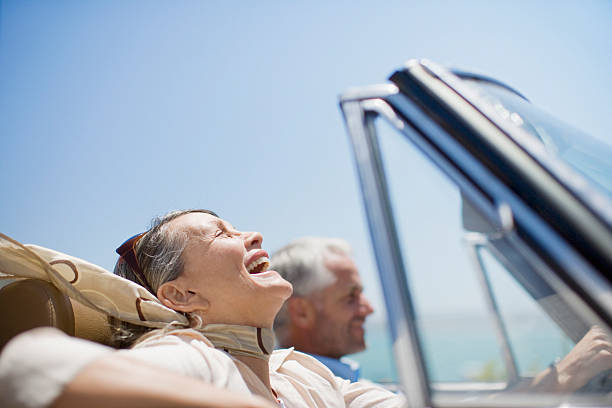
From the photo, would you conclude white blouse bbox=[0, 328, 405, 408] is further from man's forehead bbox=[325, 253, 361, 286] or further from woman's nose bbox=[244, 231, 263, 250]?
man's forehead bbox=[325, 253, 361, 286]

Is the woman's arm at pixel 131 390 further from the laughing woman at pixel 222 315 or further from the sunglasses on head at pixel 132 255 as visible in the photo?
the sunglasses on head at pixel 132 255

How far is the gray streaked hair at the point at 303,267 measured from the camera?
372 centimetres

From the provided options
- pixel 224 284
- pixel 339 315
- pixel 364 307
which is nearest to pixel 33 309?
pixel 224 284

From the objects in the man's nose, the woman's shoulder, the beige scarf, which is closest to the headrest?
the beige scarf

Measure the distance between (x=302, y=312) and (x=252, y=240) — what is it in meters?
1.86

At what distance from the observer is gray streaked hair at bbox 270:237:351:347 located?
3.72 metres

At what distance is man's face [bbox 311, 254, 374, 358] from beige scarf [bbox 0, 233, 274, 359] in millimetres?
1974

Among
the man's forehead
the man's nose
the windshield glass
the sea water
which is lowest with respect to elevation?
the man's nose

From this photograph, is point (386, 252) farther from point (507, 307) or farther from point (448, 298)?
point (507, 307)

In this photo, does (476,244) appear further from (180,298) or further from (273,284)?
(180,298)

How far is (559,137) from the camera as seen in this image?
4.26 ft

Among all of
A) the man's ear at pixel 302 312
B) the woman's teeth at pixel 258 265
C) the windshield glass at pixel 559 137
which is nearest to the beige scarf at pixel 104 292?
the woman's teeth at pixel 258 265

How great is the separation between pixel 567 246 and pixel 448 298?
0.25 meters

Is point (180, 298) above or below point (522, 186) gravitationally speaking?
below
